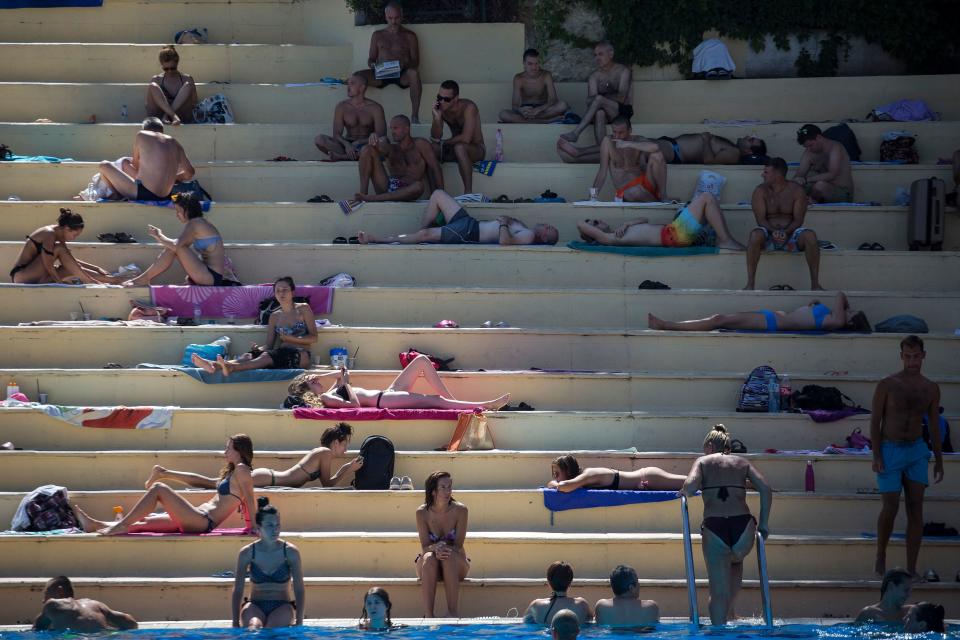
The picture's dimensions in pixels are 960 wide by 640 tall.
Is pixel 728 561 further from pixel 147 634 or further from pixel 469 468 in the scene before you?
pixel 147 634

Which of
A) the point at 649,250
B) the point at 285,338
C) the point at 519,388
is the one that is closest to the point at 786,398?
the point at 649,250

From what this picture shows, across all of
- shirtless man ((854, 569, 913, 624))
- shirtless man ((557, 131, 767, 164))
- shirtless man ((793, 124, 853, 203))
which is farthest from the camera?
shirtless man ((557, 131, 767, 164))

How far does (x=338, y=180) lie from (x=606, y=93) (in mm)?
3126

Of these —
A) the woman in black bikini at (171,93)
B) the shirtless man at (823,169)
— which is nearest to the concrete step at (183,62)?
the woman in black bikini at (171,93)

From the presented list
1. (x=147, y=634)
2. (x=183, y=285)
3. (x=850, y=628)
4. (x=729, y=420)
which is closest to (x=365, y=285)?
(x=183, y=285)

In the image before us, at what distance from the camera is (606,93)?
55.2ft

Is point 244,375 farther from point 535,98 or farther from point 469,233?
point 535,98

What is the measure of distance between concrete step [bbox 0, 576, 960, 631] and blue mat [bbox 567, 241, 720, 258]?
3966 mm

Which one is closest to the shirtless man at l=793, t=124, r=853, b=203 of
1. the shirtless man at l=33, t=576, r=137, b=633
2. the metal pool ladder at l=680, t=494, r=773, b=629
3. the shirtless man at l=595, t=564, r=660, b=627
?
the metal pool ladder at l=680, t=494, r=773, b=629

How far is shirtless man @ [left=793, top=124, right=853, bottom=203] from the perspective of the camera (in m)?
15.7

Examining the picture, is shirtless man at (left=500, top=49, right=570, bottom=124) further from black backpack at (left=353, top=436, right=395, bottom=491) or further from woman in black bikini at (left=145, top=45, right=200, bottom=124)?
black backpack at (left=353, top=436, right=395, bottom=491)

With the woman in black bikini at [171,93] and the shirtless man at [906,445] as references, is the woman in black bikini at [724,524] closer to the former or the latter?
the shirtless man at [906,445]

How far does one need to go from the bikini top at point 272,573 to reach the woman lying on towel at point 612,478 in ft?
8.39

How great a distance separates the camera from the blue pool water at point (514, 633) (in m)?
10.4
